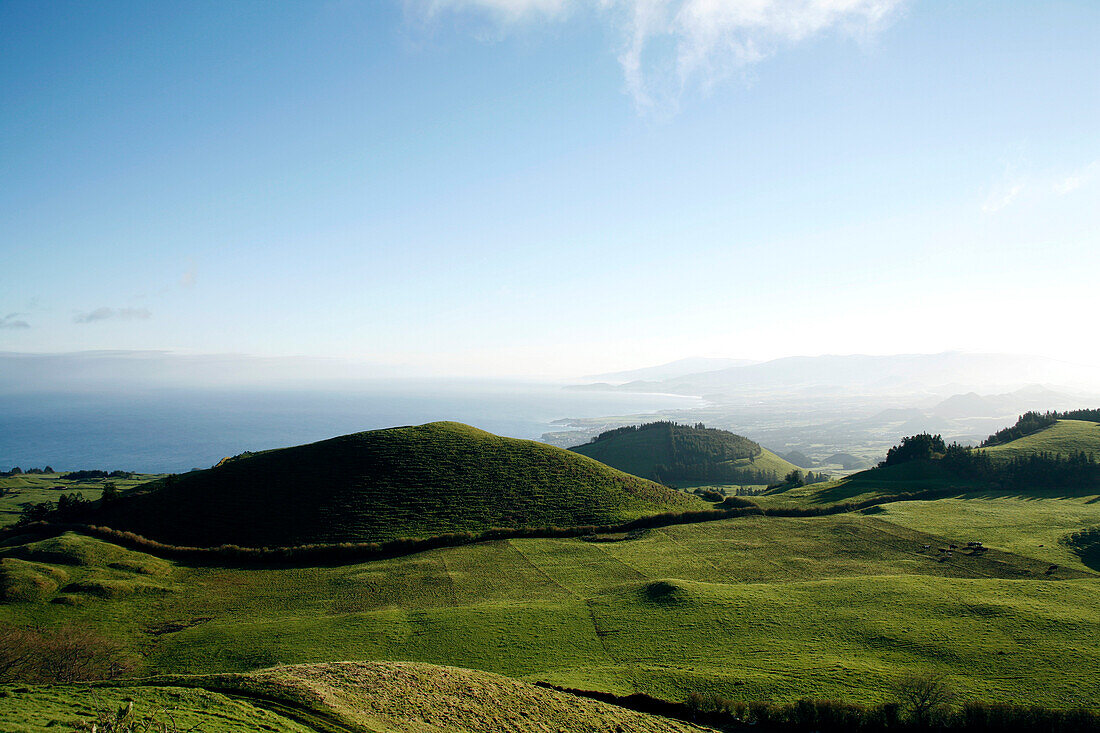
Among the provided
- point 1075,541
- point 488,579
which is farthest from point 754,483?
point 488,579

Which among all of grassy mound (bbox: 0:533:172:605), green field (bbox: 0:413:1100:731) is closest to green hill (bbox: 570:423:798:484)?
green field (bbox: 0:413:1100:731)

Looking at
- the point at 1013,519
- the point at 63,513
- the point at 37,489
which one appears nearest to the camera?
the point at 63,513

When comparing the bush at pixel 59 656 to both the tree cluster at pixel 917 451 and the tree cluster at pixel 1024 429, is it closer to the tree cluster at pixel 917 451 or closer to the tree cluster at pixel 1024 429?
the tree cluster at pixel 917 451

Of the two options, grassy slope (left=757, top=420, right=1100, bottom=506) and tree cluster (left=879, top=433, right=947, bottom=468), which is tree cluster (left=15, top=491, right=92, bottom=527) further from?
tree cluster (left=879, top=433, right=947, bottom=468)

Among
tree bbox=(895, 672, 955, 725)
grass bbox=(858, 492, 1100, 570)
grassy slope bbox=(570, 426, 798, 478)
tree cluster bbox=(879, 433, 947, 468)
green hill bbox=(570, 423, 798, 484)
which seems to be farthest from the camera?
grassy slope bbox=(570, 426, 798, 478)

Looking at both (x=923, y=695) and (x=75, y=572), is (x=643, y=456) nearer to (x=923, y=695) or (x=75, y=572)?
(x=923, y=695)

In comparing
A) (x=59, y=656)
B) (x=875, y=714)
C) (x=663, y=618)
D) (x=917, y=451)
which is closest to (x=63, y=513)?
(x=59, y=656)
